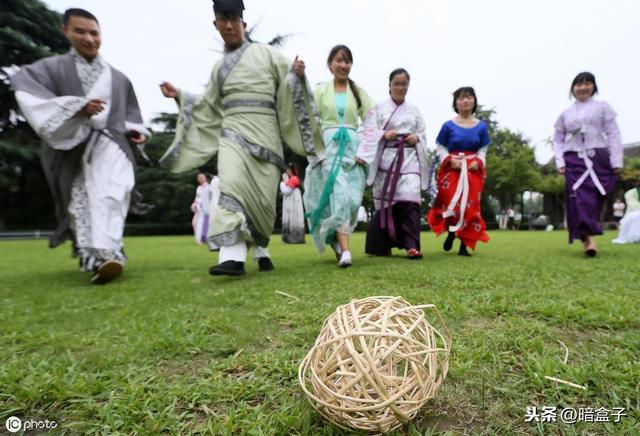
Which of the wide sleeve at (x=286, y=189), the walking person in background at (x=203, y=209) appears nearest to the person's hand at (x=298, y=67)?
the wide sleeve at (x=286, y=189)

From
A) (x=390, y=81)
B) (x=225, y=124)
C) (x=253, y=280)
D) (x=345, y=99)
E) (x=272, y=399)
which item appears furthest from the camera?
(x=390, y=81)

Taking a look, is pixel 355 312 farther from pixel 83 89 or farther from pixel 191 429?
pixel 83 89

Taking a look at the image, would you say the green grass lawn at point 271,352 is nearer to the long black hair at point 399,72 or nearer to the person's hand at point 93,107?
the person's hand at point 93,107

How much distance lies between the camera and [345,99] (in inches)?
158

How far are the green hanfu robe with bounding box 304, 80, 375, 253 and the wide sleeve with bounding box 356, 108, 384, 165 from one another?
0.09 metres

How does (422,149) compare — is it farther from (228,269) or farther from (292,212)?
(292,212)

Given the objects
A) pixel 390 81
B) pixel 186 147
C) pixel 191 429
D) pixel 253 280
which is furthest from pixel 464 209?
pixel 191 429

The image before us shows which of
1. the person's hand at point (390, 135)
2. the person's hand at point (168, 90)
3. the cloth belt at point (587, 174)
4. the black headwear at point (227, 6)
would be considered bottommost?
the cloth belt at point (587, 174)

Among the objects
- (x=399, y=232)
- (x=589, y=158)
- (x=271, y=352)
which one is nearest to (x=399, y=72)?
(x=399, y=232)

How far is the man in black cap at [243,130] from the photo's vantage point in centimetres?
316

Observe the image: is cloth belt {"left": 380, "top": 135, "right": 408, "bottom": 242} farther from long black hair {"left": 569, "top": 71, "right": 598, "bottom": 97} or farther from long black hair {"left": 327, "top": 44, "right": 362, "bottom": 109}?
long black hair {"left": 569, "top": 71, "right": 598, "bottom": 97}

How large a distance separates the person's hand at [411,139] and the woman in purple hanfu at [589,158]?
5.35 ft

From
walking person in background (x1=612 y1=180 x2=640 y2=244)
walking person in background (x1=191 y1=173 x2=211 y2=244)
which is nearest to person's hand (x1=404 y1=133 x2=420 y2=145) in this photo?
walking person in background (x1=612 y1=180 x2=640 y2=244)

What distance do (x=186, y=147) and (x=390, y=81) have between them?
224 centimetres
